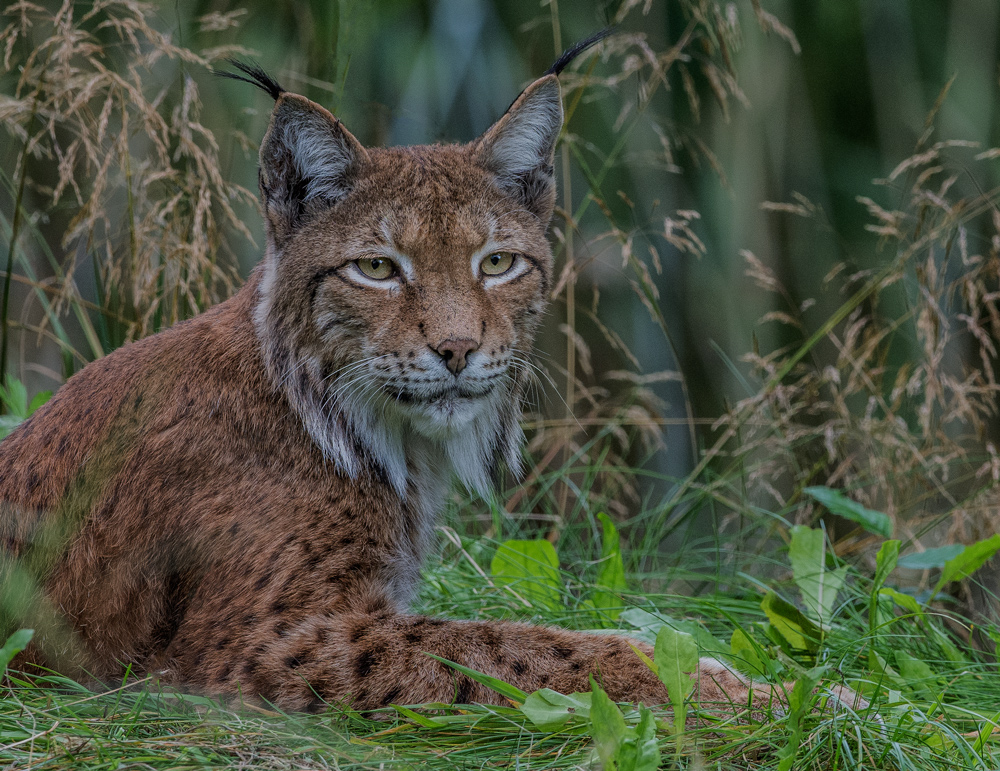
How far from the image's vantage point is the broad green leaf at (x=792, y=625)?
3.02 m

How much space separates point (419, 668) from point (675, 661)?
66cm

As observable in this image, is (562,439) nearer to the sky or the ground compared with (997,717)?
nearer to the sky

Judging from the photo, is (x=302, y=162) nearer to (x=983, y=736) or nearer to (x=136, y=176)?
(x=136, y=176)

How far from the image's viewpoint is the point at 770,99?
19.2 feet

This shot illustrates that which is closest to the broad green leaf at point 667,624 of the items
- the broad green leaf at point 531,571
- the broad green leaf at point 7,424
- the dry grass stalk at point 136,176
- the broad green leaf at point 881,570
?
the broad green leaf at point 531,571

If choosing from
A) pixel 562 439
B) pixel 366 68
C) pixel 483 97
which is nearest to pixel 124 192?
pixel 366 68

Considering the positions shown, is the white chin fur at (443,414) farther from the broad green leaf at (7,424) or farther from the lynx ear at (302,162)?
the broad green leaf at (7,424)

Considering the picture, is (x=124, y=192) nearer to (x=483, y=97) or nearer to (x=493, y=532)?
(x=483, y=97)

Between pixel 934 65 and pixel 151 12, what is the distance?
165 inches

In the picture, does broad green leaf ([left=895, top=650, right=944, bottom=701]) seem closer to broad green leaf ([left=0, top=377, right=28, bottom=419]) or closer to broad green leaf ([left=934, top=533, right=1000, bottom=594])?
broad green leaf ([left=934, top=533, right=1000, bottom=594])

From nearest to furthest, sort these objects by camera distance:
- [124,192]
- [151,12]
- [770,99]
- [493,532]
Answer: [151,12]
[493,532]
[124,192]
[770,99]

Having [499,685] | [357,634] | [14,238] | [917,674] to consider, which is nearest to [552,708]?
[499,685]

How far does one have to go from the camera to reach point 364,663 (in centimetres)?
260

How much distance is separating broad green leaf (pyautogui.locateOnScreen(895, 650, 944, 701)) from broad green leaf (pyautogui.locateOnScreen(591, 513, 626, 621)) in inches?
32.4
